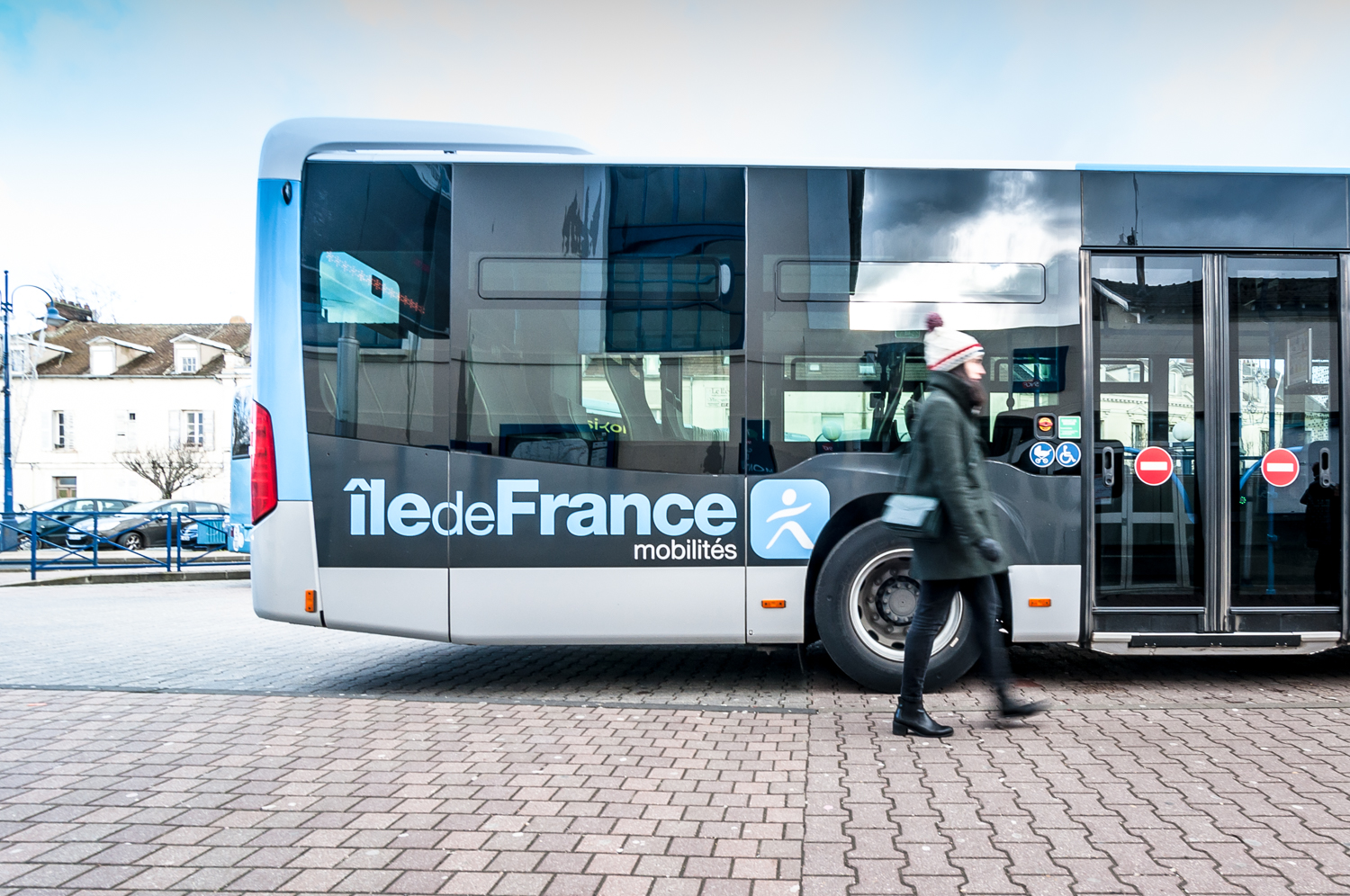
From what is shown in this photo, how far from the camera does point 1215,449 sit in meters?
5.59

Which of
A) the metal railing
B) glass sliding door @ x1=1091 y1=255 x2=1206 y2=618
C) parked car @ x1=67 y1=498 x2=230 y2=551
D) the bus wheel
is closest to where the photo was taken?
the bus wheel

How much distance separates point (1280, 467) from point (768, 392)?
3.26 metres

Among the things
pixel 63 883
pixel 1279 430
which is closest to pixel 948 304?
pixel 1279 430

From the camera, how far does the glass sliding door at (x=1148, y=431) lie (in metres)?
5.50

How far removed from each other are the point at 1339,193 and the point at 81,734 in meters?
7.90

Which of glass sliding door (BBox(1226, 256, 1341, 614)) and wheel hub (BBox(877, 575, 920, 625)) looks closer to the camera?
wheel hub (BBox(877, 575, 920, 625))

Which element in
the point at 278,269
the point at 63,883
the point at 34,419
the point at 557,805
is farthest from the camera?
the point at 34,419

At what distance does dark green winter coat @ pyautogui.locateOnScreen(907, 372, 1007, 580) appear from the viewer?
437 cm

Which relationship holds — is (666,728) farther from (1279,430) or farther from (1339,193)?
(1339,193)

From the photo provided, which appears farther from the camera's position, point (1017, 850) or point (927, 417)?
point (927, 417)

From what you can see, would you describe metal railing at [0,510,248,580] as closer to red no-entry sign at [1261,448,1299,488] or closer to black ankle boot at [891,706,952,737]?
black ankle boot at [891,706,952,737]

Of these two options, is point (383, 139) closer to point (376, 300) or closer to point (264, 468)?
point (376, 300)

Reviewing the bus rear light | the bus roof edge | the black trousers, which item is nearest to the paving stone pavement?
the black trousers

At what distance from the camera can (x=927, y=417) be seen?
4.43 metres
